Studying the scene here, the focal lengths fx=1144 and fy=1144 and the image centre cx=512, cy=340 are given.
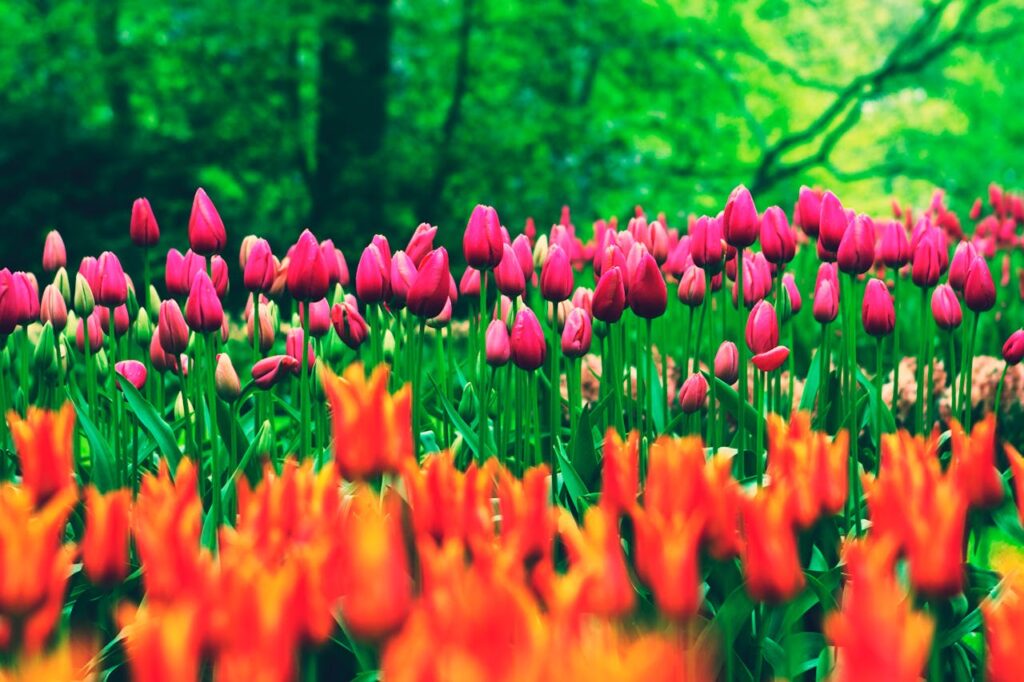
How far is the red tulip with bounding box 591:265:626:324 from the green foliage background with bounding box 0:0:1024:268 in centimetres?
662

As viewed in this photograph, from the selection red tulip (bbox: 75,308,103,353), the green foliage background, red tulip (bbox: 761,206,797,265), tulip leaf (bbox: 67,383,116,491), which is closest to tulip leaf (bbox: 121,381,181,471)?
tulip leaf (bbox: 67,383,116,491)

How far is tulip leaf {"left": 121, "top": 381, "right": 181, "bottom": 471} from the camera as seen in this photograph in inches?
104

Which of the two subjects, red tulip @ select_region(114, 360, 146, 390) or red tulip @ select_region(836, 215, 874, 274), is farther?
red tulip @ select_region(114, 360, 146, 390)

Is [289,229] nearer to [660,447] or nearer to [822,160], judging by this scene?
[822,160]

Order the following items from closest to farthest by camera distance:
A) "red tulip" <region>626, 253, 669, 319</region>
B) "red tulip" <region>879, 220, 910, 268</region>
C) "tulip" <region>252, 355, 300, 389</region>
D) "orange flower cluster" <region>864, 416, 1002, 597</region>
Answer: "orange flower cluster" <region>864, 416, 1002, 597</region>, "red tulip" <region>626, 253, 669, 319</region>, "tulip" <region>252, 355, 300, 389</region>, "red tulip" <region>879, 220, 910, 268</region>

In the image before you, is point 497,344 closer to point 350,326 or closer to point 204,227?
point 350,326

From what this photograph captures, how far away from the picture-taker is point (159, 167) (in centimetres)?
884

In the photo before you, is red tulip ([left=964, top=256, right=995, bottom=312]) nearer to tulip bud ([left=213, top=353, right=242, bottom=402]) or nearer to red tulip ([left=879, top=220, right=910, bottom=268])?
red tulip ([left=879, top=220, right=910, bottom=268])

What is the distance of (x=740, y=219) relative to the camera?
2590mm

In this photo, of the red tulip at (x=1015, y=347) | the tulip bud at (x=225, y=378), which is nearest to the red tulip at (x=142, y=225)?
the tulip bud at (x=225, y=378)

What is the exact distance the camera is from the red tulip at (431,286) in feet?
7.97

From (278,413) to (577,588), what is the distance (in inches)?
163

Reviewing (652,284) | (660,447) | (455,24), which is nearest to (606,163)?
(455,24)

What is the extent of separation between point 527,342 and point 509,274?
36cm
